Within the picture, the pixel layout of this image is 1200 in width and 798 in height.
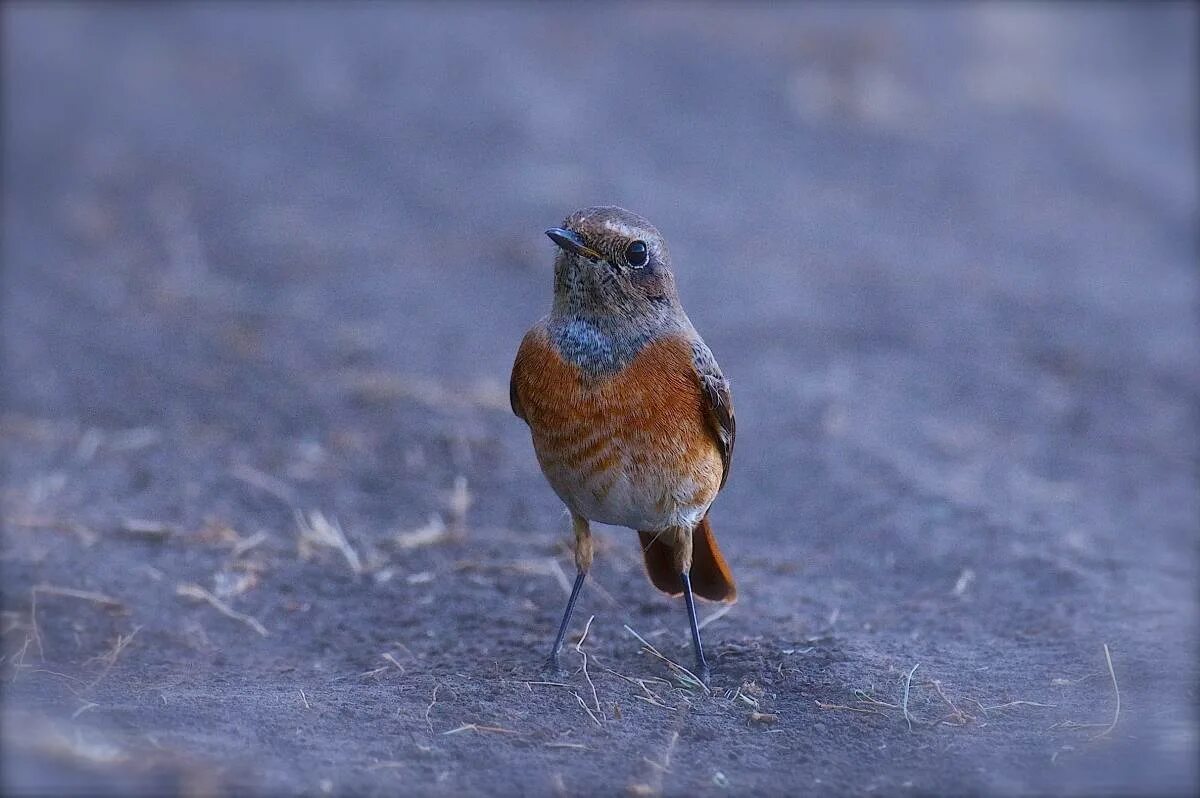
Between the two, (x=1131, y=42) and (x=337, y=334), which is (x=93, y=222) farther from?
(x=1131, y=42)

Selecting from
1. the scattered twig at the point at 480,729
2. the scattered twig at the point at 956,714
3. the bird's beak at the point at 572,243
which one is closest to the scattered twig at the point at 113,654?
the scattered twig at the point at 480,729

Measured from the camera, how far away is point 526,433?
26.5 feet

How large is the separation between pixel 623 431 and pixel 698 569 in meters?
0.98

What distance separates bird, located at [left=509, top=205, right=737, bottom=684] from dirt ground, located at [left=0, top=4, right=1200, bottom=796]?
2.05ft

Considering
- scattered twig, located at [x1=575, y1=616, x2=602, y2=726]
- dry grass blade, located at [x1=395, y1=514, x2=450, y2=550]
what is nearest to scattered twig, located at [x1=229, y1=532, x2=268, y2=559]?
dry grass blade, located at [x1=395, y1=514, x2=450, y2=550]

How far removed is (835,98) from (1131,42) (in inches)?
320

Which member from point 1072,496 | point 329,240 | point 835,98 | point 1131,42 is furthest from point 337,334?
point 1131,42

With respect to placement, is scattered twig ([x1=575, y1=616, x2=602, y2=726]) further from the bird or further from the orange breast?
the orange breast

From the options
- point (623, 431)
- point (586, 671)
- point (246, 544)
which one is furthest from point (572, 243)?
point (246, 544)

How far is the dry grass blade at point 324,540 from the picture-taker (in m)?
6.37

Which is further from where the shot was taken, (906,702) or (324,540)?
(324,540)

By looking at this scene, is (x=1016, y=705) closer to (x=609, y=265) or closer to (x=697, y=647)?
(x=697, y=647)

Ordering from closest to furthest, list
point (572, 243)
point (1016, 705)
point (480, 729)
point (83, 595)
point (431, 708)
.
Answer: point (480, 729) → point (431, 708) → point (1016, 705) → point (572, 243) → point (83, 595)

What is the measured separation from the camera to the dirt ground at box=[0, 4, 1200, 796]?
4551 millimetres
